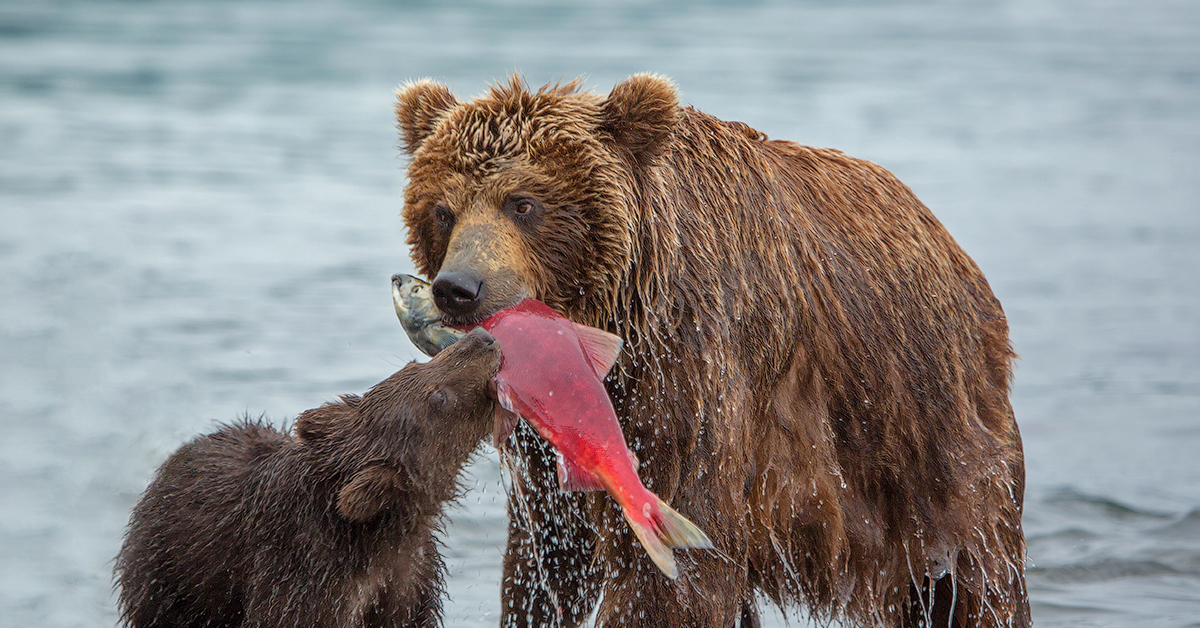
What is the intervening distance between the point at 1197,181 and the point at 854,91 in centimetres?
644

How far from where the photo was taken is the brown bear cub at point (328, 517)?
4.53 metres

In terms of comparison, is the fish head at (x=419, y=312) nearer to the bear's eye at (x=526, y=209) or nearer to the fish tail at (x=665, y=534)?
the bear's eye at (x=526, y=209)

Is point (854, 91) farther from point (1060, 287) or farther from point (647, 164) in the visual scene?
point (647, 164)

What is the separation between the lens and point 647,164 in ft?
14.5

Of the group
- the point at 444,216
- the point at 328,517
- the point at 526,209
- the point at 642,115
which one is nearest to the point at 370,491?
the point at 328,517

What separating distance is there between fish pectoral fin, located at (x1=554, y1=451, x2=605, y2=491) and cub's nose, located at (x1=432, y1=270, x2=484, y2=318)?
52cm

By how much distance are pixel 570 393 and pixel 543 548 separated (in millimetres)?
1166

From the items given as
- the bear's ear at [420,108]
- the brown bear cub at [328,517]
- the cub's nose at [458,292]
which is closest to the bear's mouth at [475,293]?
the cub's nose at [458,292]

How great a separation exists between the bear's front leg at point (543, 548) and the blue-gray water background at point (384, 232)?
1141mm

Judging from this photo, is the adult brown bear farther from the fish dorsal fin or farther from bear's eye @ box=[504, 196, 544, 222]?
the fish dorsal fin

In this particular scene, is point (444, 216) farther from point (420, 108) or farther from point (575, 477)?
point (575, 477)

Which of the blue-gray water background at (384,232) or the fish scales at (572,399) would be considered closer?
the fish scales at (572,399)

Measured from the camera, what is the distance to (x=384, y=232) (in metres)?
13.5

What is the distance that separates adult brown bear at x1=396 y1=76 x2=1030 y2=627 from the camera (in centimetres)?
433
